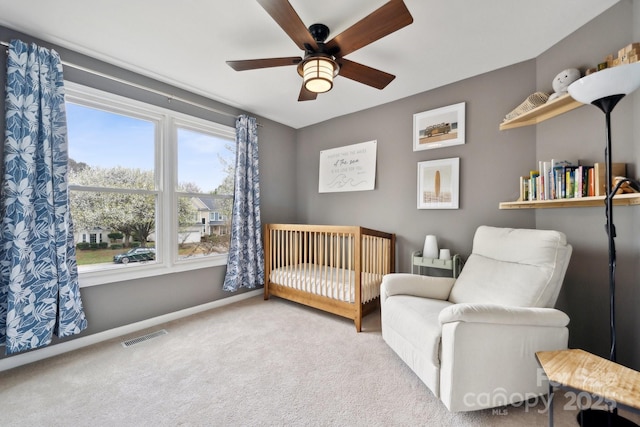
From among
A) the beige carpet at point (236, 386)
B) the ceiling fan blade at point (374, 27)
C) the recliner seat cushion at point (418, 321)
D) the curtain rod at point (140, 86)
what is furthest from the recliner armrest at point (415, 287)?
the curtain rod at point (140, 86)

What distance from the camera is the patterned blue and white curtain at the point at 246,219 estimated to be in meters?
3.11

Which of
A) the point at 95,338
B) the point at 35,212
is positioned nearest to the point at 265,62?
the point at 35,212

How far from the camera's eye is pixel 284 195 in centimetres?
391

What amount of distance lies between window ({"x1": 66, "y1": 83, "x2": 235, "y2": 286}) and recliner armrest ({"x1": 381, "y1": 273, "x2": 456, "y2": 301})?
2.06 meters

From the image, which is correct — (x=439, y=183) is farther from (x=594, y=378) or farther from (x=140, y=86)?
(x=140, y=86)

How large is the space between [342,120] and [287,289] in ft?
7.72

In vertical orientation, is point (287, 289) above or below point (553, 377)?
below

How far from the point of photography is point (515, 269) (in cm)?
174

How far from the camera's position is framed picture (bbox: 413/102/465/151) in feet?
8.52

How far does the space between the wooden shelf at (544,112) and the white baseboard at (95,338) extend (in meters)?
3.50

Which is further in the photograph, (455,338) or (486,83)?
(486,83)

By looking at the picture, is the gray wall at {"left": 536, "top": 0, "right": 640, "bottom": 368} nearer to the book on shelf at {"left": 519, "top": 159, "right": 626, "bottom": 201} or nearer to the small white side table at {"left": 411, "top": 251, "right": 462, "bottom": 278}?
the book on shelf at {"left": 519, "top": 159, "right": 626, "bottom": 201}

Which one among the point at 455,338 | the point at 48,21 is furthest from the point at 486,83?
the point at 48,21

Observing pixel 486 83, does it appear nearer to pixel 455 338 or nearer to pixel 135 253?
pixel 455 338
